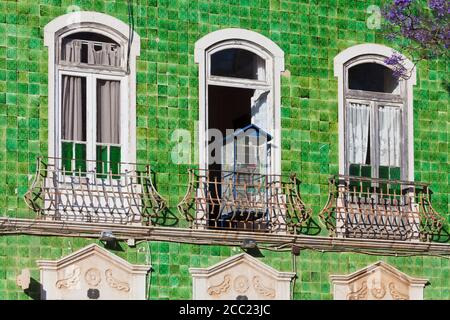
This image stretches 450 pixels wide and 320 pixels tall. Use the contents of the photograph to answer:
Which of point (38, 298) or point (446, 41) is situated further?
point (446, 41)

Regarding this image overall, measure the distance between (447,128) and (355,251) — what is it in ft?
8.21

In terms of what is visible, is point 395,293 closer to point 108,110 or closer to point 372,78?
point 372,78

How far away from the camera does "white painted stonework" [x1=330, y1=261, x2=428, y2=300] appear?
2648 cm

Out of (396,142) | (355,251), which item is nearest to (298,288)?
(355,251)

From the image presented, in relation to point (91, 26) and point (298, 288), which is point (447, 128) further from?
point (91, 26)

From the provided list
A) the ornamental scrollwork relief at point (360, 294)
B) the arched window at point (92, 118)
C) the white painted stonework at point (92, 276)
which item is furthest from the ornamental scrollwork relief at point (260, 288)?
the arched window at point (92, 118)

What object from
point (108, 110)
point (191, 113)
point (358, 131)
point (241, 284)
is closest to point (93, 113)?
point (108, 110)

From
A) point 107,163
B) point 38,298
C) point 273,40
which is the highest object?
point 273,40

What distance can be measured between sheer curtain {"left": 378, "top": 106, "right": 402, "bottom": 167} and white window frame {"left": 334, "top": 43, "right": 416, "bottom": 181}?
0.35 ft

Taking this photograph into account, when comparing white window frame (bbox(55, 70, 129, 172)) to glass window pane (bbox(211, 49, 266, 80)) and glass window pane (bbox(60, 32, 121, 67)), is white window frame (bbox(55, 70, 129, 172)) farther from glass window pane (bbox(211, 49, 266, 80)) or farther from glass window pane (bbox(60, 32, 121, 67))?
glass window pane (bbox(211, 49, 266, 80))

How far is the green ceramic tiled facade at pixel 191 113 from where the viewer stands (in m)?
25.0

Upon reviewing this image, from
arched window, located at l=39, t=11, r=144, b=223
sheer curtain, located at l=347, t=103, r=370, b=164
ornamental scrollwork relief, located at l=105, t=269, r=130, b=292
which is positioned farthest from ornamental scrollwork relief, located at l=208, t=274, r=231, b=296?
sheer curtain, located at l=347, t=103, r=370, b=164

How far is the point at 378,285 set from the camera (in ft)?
87.7

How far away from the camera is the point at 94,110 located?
25.8 meters
